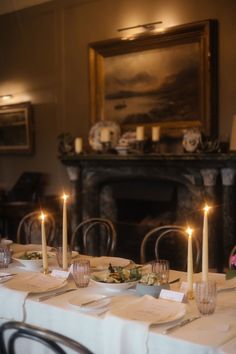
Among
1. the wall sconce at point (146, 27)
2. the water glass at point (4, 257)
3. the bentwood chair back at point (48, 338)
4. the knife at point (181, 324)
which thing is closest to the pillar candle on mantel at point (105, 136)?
the wall sconce at point (146, 27)

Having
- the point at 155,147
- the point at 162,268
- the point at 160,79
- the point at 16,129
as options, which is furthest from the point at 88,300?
the point at 16,129

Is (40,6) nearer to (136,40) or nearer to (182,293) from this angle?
(136,40)

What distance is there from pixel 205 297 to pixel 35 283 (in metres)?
0.83

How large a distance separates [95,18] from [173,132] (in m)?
1.58

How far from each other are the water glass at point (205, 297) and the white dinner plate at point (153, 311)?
0.07 metres

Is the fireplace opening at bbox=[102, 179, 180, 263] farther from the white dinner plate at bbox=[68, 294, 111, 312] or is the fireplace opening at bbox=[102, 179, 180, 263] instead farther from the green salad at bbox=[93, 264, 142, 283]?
the white dinner plate at bbox=[68, 294, 111, 312]

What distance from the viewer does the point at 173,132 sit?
465 centimetres

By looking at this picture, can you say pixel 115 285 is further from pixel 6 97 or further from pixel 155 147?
pixel 6 97

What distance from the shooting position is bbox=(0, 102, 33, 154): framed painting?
5891 mm

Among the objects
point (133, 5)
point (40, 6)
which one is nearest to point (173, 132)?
point (133, 5)

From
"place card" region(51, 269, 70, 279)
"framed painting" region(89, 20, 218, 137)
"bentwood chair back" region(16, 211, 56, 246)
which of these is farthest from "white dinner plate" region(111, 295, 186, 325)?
"framed painting" region(89, 20, 218, 137)

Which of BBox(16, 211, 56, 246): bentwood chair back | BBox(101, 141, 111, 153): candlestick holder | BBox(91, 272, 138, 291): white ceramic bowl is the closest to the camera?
BBox(91, 272, 138, 291): white ceramic bowl

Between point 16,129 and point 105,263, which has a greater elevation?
point 16,129

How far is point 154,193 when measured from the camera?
4840 mm
